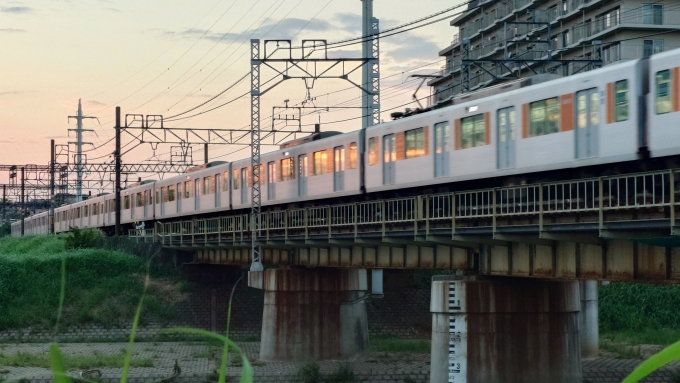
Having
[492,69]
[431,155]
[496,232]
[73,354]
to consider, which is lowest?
[73,354]

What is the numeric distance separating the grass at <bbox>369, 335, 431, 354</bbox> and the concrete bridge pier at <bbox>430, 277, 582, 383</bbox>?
16669 millimetres

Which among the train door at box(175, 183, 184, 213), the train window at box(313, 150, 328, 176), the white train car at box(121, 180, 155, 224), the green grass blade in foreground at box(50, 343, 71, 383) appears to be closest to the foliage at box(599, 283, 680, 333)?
the train window at box(313, 150, 328, 176)

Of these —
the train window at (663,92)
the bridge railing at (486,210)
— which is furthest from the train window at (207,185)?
the train window at (663,92)

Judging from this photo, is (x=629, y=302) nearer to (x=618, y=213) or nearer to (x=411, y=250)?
(x=411, y=250)

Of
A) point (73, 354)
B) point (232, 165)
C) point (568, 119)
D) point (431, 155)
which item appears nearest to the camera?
point (568, 119)

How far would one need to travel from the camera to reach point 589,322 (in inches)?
1646

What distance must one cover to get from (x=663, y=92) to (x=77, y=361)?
83.4ft

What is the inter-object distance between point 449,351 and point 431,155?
534 centimetres

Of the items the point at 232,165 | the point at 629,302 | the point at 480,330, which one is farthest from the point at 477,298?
the point at 629,302

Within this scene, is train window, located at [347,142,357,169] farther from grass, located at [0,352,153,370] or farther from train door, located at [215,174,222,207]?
train door, located at [215,174,222,207]

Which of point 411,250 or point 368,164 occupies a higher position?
point 368,164

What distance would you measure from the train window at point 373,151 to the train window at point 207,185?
58.9 ft

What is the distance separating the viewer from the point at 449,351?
1000 inches

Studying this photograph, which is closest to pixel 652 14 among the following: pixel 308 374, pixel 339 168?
pixel 339 168
